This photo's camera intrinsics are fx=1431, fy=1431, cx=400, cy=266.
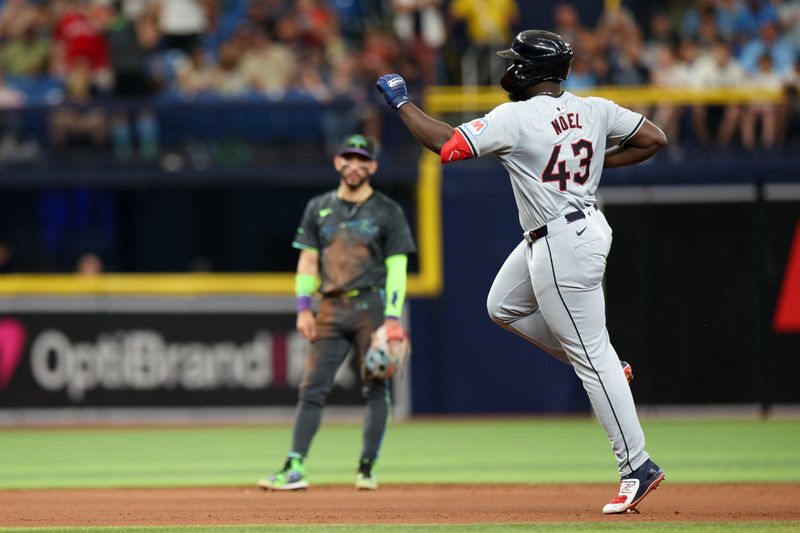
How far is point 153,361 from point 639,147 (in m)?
8.52

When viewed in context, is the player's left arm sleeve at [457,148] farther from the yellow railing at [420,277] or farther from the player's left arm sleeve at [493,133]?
the yellow railing at [420,277]

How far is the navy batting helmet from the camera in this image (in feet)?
22.7

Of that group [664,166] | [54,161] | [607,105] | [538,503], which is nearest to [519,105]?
[607,105]

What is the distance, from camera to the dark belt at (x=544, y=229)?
22.7ft

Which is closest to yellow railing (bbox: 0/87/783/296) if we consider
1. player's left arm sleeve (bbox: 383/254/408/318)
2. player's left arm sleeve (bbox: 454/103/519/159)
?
player's left arm sleeve (bbox: 383/254/408/318)

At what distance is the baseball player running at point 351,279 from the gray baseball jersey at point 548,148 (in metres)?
2.08

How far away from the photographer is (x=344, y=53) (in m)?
16.8

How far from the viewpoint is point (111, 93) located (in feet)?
51.8

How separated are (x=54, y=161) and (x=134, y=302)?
186cm

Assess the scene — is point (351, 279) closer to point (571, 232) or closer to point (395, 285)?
point (395, 285)

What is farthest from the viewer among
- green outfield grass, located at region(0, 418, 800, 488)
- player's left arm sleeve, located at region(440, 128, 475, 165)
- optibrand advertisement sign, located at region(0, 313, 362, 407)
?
optibrand advertisement sign, located at region(0, 313, 362, 407)

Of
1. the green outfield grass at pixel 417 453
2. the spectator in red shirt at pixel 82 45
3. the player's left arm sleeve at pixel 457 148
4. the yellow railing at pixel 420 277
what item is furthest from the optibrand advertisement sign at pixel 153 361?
the player's left arm sleeve at pixel 457 148

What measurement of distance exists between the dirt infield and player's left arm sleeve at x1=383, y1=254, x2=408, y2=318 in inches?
43.7

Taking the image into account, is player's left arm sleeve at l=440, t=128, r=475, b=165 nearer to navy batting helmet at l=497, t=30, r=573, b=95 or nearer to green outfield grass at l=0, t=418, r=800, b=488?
navy batting helmet at l=497, t=30, r=573, b=95
